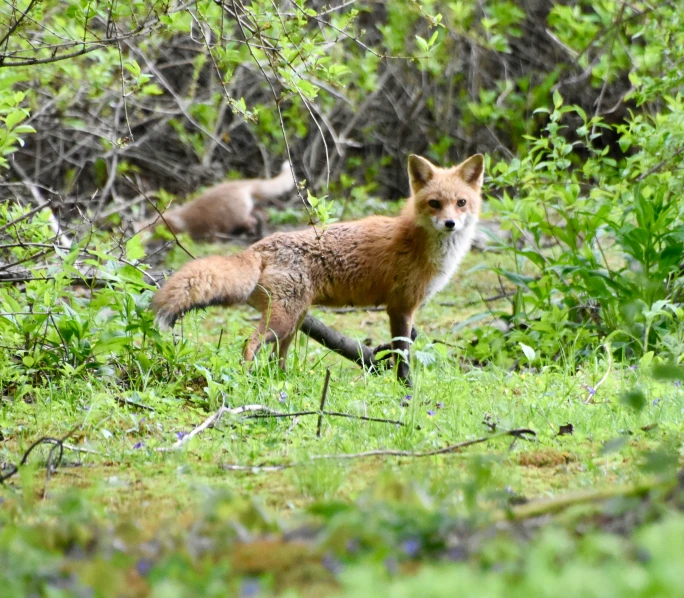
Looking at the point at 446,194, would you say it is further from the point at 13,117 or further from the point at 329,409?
the point at 13,117

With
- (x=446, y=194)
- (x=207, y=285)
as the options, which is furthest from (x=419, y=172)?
(x=207, y=285)

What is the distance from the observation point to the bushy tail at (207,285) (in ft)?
16.1

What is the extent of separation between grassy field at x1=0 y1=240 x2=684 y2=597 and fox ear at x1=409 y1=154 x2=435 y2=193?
1.71 meters

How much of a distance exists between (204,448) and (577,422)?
1738 millimetres

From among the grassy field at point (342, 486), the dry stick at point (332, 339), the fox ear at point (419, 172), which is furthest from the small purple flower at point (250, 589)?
the fox ear at point (419, 172)

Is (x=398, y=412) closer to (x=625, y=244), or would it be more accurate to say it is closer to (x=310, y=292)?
(x=310, y=292)

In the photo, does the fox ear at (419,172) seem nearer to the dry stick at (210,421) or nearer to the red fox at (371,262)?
the red fox at (371,262)

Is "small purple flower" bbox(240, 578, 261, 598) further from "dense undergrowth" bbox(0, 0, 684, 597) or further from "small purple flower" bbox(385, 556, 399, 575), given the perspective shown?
"small purple flower" bbox(385, 556, 399, 575)

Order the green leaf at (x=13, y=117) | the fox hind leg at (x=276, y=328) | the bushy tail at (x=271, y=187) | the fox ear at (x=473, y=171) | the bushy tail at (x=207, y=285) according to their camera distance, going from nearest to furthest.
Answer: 1. the green leaf at (x=13, y=117)
2. the bushy tail at (x=207, y=285)
3. the fox hind leg at (x=276, y=328)
4. the fox ear at (x=473, y=171)
5. the bushy tail at (x=271, y=187)

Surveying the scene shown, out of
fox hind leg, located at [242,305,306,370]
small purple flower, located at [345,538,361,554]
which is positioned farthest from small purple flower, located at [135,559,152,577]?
fox hind leg, located at [242,305,306,370]

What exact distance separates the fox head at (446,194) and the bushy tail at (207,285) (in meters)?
1.44

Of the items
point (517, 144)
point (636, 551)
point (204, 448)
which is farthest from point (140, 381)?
point (517, 144)

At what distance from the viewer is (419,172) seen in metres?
6.84

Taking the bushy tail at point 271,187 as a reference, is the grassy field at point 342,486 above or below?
above
